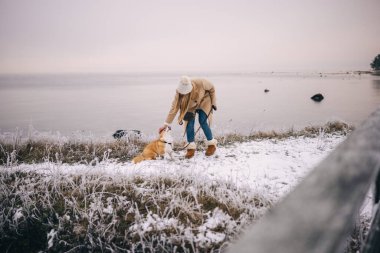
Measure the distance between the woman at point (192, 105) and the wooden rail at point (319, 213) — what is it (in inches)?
203

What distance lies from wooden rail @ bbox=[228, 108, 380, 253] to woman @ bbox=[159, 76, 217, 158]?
16.9ft

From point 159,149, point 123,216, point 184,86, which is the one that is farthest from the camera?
point 159,149

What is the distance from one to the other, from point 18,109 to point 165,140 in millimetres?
19680

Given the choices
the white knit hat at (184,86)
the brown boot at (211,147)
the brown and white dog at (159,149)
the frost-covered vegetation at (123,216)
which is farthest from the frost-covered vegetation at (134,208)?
the white knit hat at (184,86)

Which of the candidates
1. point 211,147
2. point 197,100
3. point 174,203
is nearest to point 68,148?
point 197,100

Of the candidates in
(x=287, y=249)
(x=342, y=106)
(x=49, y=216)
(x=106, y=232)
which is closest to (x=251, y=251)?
(x=287, y=249)

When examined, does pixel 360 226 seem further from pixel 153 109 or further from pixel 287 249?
pixel 153 109

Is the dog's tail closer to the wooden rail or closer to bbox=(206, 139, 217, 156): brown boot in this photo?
bbox=(206, 139, 217, 156): brown boot

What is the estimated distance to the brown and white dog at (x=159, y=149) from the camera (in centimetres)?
616

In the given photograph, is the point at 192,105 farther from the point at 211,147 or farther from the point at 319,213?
the point at 319,213

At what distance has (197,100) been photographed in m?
6.24

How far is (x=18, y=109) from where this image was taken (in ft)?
67.3

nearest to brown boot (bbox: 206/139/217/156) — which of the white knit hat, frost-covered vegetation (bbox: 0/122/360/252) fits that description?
frost-covered vegetation (bbox: 0/122/360/252)

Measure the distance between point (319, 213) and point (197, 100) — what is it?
18.5 ft
